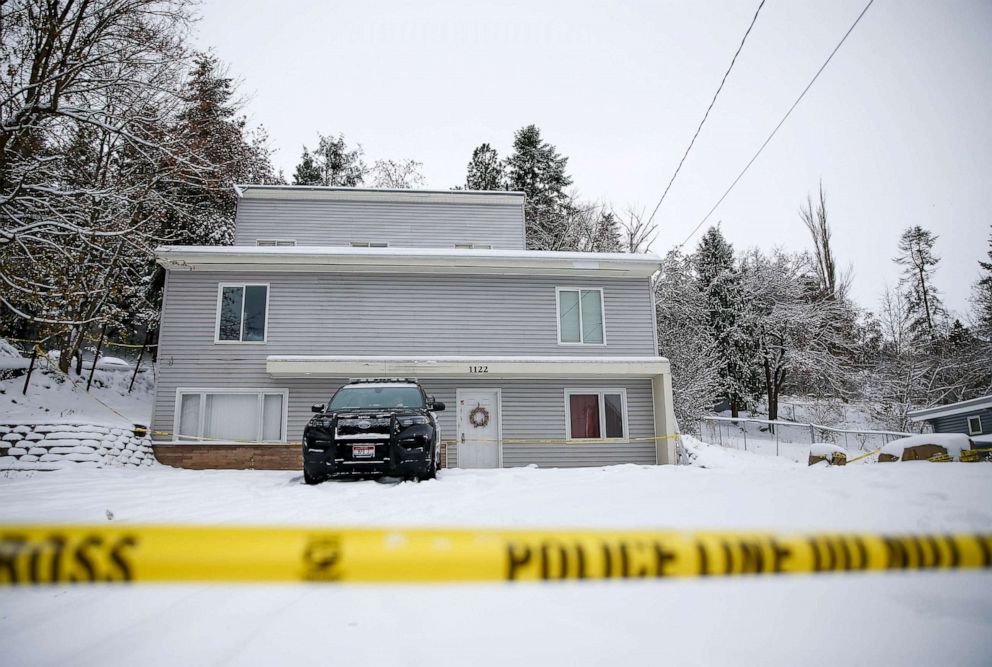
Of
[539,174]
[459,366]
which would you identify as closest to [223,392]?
[459,366]

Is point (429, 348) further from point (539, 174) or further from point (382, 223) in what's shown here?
point (539, 174)

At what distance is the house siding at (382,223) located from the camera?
19.9 meters

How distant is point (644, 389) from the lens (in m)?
16.8

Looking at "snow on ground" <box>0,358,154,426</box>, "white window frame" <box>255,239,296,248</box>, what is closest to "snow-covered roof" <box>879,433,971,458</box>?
"snow on ground" <box>0,358,154,426</box>

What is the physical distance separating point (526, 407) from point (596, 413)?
216cm

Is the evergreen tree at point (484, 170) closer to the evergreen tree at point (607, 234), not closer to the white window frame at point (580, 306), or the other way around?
the evergreen tree at point (607, 234)

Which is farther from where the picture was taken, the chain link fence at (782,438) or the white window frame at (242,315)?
the chain link fence at (782,438)

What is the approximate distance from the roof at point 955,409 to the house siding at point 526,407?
1756 cm

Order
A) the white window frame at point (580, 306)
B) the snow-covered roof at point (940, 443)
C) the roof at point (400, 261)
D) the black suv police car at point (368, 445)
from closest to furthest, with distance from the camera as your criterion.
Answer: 1. the black suv police car at point (368, 445)
2. the snow-covered roof at point (940, 443)
3. the roof at point (400, 261)
4. the white window frame at point (580, 306)

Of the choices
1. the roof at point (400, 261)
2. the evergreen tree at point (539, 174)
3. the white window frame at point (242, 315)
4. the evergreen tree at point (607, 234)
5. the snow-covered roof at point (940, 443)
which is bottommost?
the snow-covered roof at point (940, 443)

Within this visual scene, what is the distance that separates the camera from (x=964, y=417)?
25.5 metres

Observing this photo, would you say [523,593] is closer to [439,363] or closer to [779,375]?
[439,363]

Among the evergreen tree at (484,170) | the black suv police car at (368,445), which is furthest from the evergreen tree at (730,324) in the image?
the black suv police car at (368,445)

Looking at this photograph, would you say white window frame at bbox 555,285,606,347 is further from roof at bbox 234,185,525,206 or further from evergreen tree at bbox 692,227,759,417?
evergreen tree at bbox 692,227,759,417
